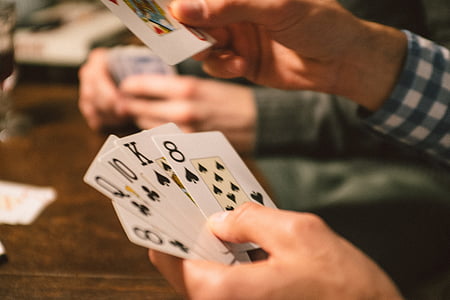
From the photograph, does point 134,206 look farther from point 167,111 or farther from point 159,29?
point 167,111

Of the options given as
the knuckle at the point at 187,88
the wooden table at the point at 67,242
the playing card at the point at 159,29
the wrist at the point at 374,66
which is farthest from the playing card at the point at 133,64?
the wrist at the point at 374,66

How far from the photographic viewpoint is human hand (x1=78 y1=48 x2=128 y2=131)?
1.22 metres

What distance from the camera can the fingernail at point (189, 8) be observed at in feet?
2.61

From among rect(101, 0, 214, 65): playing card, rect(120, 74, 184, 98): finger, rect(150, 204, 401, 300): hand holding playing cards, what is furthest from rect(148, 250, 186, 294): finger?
rect(120, 74, 184, 98): finger

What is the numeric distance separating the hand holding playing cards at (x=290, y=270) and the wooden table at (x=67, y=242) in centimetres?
21

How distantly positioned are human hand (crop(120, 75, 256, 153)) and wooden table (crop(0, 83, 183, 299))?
6.7 inches

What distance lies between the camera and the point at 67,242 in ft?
2.55

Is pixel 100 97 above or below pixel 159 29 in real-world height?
below

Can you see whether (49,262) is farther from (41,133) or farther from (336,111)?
(336,111)

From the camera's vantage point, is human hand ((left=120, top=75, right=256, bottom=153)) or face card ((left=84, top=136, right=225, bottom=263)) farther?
human hand ((left=120, top=75, right=256, bottom=153))

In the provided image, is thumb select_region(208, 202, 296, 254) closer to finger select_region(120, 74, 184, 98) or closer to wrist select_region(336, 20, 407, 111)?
wrist select_region(336, 20, 407, 111)

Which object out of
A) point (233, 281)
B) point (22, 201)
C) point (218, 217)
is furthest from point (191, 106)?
point (233, 281)

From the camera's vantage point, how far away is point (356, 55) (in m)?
0.94

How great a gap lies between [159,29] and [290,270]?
0.54 metres
